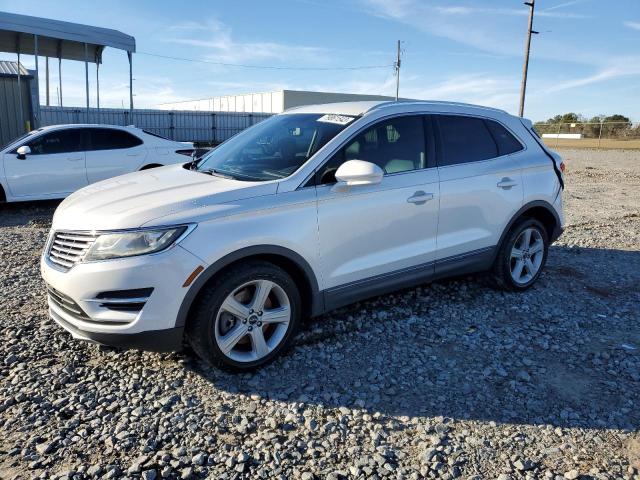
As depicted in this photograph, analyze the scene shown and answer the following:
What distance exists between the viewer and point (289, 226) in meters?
3.54

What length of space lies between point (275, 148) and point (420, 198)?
1240 millimetres

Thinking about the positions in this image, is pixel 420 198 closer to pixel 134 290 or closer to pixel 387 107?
pixel 387 107

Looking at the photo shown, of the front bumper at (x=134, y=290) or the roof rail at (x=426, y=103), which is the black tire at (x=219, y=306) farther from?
the roof rail at (x=426, y=103)

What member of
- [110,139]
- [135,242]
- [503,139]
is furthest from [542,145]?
[110,139]

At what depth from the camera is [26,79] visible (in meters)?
16.6

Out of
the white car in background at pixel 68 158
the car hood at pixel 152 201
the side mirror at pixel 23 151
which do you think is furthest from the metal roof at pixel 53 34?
the car hood at pixel 152 201

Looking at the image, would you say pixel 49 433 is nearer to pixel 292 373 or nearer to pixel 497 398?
pixel 292 373

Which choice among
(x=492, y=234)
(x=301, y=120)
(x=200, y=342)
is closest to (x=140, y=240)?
(x=200, y=342)

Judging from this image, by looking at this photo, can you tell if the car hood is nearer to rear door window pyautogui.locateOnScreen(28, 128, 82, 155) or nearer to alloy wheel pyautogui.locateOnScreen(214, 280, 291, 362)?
alloy wheel pyautogui.locateOnScreen(214, 280, 291, 362)

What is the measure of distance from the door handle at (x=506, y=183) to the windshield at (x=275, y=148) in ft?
5.50

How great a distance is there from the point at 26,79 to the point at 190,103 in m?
42.9

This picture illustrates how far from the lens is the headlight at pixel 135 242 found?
3.11 meters

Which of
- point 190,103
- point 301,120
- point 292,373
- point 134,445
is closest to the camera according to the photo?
point 134,445

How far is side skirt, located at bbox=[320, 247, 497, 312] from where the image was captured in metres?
3.92
